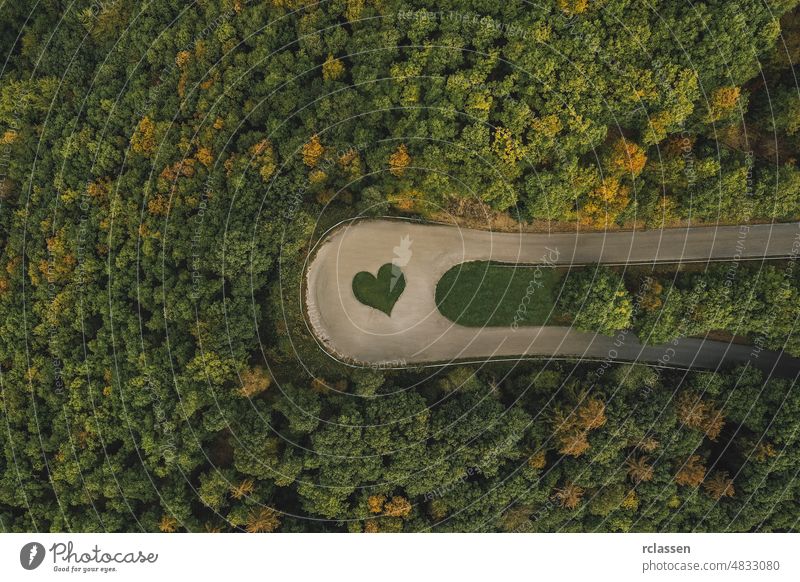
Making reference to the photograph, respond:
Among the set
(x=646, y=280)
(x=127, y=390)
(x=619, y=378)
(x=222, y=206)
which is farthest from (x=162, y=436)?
(x=646, y=280)

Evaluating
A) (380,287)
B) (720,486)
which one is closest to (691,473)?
(720,486)

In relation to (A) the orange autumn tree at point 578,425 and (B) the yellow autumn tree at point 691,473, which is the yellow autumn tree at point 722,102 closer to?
(A) the orange autumn tree at point 578,425

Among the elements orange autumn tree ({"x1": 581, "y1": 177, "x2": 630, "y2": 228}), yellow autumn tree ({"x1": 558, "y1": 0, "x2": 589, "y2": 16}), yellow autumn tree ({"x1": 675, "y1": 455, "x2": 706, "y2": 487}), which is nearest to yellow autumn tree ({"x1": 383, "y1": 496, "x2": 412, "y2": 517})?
yellow autumn tree ({"x1": 675, "y1": 455, "x2": 706, "y2": 487})

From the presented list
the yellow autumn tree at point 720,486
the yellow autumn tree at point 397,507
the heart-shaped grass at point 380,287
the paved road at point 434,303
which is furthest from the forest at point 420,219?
the heart-shaped grass at point 380,287

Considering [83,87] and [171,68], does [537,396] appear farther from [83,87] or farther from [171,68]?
[83,87]
